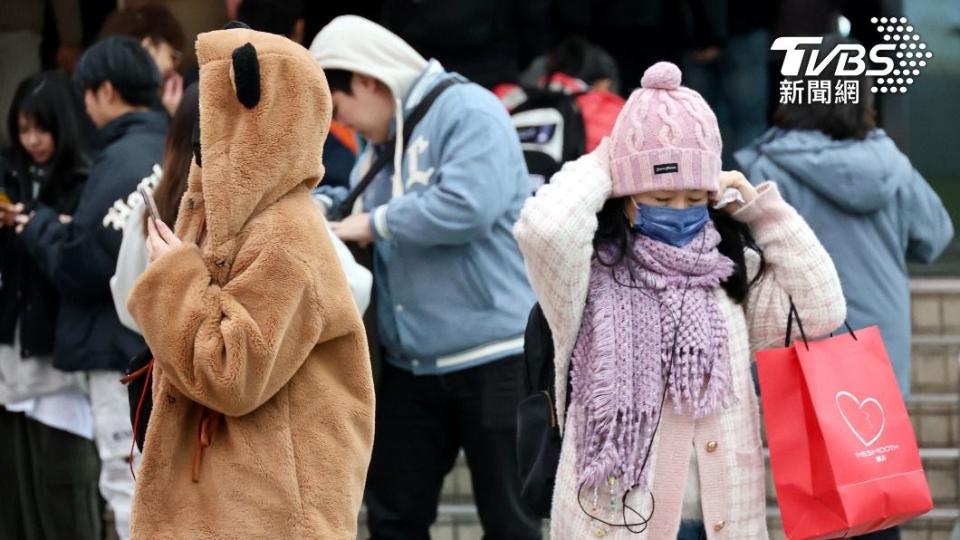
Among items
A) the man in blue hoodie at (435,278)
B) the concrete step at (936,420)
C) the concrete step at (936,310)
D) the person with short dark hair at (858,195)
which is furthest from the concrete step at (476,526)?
the man in blue hoodie at (435,278)

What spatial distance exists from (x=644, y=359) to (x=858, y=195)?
250cm

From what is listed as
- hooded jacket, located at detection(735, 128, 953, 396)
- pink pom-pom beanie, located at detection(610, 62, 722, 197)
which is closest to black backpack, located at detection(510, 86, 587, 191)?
hooded jacket, located at detection(735, 128, 953, 396)

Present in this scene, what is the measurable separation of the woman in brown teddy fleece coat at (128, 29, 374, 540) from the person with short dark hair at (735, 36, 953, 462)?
3.11 metres

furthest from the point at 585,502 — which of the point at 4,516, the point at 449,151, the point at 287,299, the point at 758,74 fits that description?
the point at 758,74

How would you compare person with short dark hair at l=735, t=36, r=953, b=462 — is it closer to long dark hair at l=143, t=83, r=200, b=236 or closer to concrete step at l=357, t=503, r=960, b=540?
concrete step at l=357, t=503, r=960, b=540

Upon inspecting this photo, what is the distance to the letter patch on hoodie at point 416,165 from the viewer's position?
5816 millimetres

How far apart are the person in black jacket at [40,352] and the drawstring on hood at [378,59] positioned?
1.44 m

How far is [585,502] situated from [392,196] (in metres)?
1.88

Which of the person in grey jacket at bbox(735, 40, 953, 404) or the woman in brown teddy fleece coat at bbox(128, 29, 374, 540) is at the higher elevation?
the woman in brown teddy fleece coat at bbox(128, 29, 374, 540)

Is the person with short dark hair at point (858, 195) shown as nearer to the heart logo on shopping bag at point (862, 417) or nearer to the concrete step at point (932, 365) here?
the concrete step at point (932, 365)

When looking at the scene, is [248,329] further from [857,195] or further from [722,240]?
[857,195]

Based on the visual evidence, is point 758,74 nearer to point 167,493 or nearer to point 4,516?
point 4,516

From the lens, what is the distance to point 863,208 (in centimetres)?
654

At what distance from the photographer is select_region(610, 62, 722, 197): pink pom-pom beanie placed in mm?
4297
